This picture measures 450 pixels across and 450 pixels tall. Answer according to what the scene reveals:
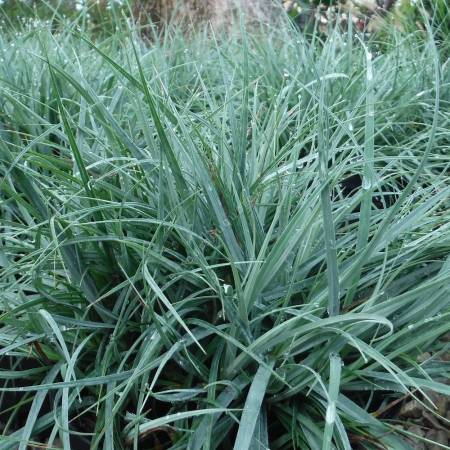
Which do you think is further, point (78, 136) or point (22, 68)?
point (22, 68)

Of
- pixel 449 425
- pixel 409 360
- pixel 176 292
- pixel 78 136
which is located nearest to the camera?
pixel 409 360

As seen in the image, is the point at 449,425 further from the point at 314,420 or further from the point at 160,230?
the point at 160,230

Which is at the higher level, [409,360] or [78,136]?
[78,136]

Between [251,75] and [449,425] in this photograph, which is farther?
[251,75]

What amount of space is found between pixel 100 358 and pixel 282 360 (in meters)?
0.40

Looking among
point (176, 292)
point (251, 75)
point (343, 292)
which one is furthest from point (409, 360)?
point (251, 75)

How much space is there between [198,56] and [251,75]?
1.26 ft

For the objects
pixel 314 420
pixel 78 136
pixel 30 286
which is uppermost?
pixel 78 136

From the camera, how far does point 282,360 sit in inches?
48.9

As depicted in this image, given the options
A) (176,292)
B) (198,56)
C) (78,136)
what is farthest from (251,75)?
(176,292)

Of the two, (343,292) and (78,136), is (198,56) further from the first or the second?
(343,292)

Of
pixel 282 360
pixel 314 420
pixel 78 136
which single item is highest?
pixel 78 136

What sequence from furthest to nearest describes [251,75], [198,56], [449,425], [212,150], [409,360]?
1. [198,56]
2. [251,75]
3. [212,150]
4. [449,425]
5. [409,360]

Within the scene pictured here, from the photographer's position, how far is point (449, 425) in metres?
1.33
